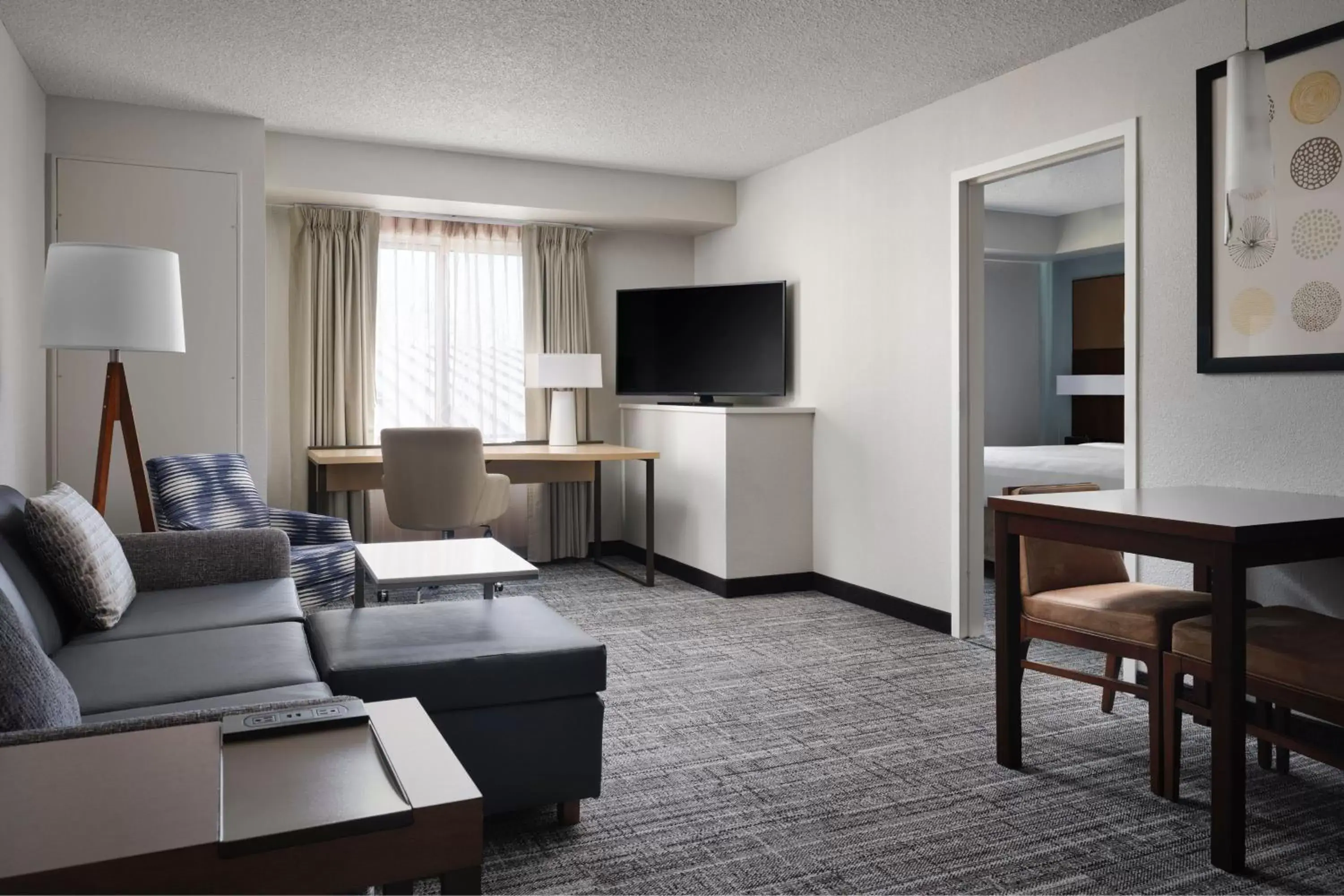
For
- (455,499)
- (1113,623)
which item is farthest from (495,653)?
(455,499)

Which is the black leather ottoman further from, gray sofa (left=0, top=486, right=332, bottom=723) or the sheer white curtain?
the sheer white curtain

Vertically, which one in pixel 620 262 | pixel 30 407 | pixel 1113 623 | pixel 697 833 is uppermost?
pixel 620 262

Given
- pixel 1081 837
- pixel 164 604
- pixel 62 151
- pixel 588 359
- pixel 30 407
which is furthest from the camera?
pixel 588 359

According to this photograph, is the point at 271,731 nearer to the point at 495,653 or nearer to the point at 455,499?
the point at 495,653

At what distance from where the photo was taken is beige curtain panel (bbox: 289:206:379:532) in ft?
17.9

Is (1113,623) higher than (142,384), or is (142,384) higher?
(142,384)

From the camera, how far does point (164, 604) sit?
2824 millimetres

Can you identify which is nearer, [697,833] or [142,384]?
[697,833]

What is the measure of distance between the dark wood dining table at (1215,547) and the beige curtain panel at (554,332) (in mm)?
3757

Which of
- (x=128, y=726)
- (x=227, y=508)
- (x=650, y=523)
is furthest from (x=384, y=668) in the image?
(x=650, y=523)

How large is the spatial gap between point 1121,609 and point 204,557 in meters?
2.82

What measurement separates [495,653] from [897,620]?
2.77m

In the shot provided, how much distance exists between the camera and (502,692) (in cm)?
224

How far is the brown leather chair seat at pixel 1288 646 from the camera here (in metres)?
2.09
